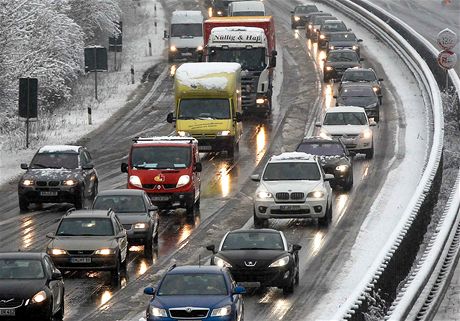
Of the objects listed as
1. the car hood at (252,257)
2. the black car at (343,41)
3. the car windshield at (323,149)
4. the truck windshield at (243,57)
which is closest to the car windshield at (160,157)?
the car windshield at (323,149)

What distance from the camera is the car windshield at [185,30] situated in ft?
255

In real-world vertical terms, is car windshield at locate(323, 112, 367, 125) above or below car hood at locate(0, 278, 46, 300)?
below

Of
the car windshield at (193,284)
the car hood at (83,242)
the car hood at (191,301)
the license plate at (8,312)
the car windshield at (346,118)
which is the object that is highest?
the car windshield at (193,284)

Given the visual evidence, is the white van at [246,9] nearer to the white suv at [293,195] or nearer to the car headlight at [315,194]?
the white suv at [293,195]

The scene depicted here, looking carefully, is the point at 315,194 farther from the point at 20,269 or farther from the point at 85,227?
the point at 20,269

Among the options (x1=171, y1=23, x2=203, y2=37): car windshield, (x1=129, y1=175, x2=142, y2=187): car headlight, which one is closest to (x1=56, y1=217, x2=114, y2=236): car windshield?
(x1=129, y1=175, x2=142, y2=187): car headlight

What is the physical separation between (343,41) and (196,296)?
54.6 m

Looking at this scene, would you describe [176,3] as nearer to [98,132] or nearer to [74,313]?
[98,132]

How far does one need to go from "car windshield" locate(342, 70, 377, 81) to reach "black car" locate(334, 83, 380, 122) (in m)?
4.10

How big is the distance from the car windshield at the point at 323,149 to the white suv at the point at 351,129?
427 centimetres

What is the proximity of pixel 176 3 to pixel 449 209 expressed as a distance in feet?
246

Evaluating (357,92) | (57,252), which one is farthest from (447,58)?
(57,252)

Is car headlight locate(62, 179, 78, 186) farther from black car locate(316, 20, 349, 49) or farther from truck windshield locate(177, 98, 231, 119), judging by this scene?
black car locate(316, 20, 349, 49)

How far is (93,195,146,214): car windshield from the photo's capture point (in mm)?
32750
